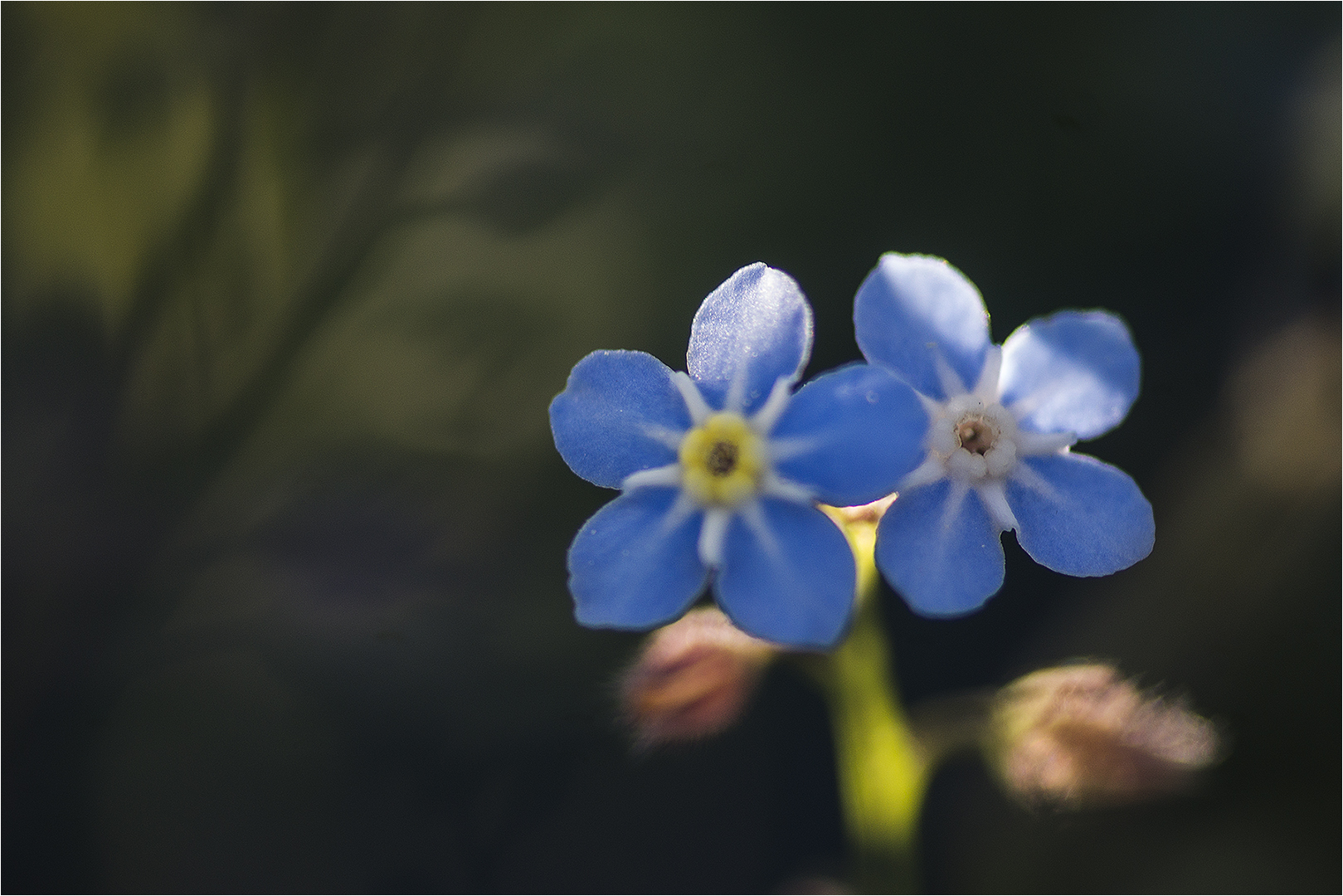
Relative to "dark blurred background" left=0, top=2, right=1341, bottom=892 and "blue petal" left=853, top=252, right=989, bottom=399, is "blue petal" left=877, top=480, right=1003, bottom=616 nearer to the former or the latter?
"blue petal" left=853, top=252, right=989, bottom=399

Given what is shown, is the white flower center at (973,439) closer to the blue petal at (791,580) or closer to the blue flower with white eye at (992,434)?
the blue flower with white eye at (992,434)

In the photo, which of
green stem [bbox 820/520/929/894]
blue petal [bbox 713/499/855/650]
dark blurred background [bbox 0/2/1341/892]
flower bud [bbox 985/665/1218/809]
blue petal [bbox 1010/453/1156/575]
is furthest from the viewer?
dark blurred background [bbox 0/2/1341/892]

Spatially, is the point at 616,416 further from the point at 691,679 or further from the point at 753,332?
the point at 691,679

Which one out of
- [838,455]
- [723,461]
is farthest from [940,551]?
[723,461]

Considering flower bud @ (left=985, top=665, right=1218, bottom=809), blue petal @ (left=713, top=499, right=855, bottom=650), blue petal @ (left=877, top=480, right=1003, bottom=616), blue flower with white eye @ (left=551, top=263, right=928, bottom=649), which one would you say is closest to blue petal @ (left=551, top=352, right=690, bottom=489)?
blue flower with white eye @ (left=551, top=263, right=928, bottom=649)

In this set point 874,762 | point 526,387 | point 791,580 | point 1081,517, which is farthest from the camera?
point 526,387

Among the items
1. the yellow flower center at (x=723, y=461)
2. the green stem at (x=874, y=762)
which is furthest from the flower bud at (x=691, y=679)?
the yellow flower center at (x=723, y=461)

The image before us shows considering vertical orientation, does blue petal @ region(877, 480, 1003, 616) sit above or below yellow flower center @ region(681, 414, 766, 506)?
below

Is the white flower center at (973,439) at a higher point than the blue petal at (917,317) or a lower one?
lower
